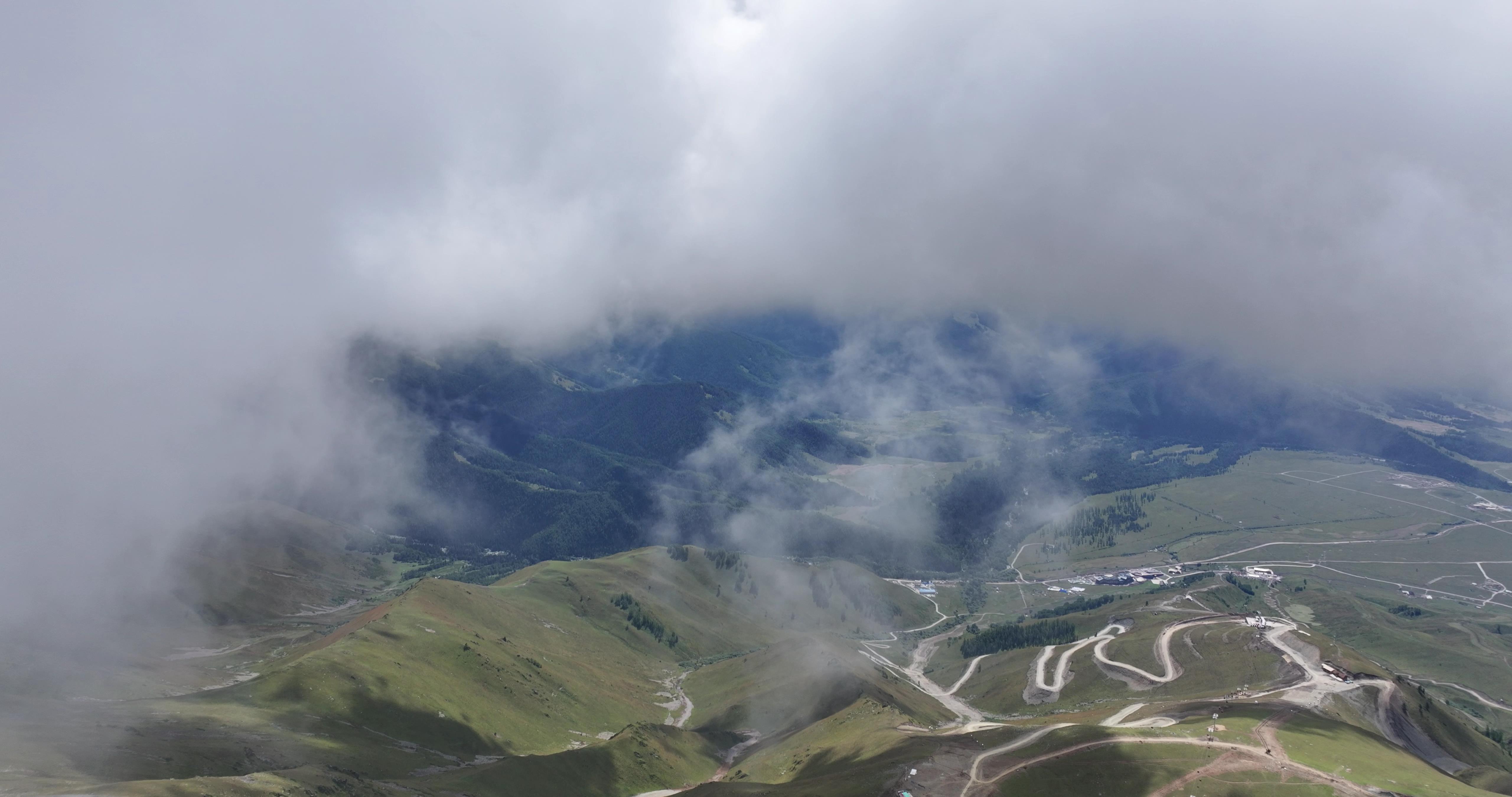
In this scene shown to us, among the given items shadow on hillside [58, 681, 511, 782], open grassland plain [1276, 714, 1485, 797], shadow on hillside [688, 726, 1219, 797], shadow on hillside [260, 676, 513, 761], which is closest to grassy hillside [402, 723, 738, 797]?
shadow on hillside [58, 681, 511, 782]

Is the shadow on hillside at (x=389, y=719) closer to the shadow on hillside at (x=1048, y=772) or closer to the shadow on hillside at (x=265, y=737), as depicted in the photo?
the shadow on hillside at (x=265, y=737)

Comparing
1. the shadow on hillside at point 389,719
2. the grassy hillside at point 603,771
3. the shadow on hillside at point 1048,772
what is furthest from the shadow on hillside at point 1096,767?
the shadow on hillside at point 389,719

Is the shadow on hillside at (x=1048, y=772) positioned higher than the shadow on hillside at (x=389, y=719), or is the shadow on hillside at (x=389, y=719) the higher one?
the shadow on hillside at (x=389, y=719)

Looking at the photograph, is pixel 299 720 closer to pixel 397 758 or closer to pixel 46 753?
pixel 397 758

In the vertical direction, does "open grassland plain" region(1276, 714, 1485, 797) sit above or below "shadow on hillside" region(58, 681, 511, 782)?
below

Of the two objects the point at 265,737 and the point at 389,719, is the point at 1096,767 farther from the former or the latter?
the point at 389,719

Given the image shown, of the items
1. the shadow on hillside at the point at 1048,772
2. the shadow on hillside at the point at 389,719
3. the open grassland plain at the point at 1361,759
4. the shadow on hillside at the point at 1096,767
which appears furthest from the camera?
the shadow on hillside at the point at 389,719

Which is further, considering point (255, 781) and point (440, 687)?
point (440, 687)

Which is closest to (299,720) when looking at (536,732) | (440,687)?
(440,687)

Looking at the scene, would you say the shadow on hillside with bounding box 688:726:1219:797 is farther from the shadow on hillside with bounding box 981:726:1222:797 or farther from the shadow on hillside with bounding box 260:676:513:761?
the shadow on hillside with bounding box 260:676:513:761

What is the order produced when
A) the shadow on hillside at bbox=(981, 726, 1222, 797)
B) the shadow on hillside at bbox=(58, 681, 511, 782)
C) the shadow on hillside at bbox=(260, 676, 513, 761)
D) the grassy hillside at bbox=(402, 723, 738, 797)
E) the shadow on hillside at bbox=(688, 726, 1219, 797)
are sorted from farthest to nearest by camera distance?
the shadow on hillside at bbox=(260, 676, 513, 761)
the grassy hillside at bbox=(402, 723, 738, 797)
the shadow on hillside at bbox=(688, 726, 1219, 797)
the shadow on hillside at bbox=(981, 726, 1222, 797)
the shadow on hillside at bbox=(58, 681, 511, 782)

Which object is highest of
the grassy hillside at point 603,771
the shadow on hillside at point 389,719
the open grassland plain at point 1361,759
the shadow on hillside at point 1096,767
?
the shadow on hillside at point 389,719
